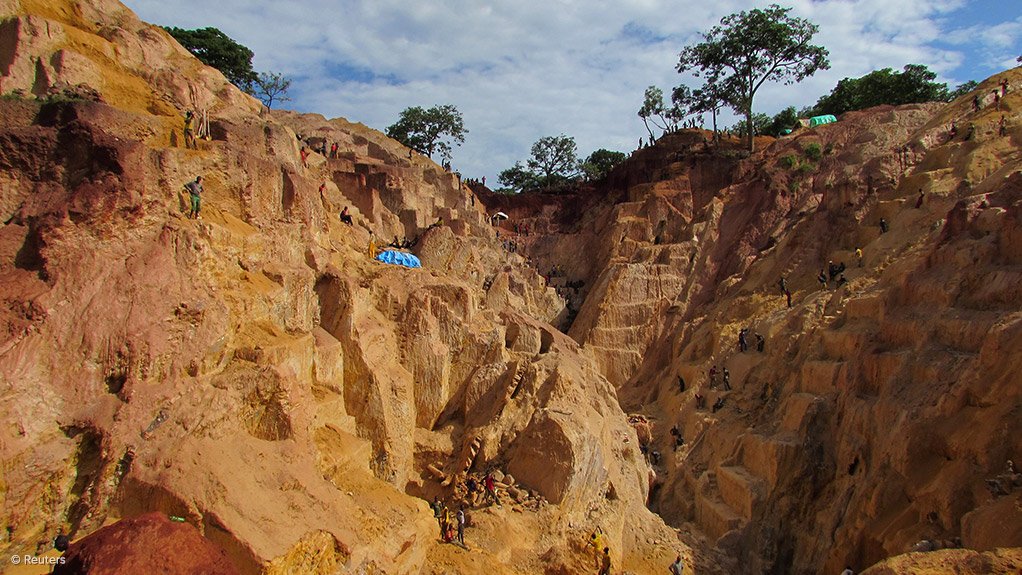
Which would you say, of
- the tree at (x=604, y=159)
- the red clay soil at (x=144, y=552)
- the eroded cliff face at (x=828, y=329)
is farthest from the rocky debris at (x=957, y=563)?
the tree at (x=604, y=159)

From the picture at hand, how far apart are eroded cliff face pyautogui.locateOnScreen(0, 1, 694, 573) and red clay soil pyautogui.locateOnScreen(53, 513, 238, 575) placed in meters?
2.87

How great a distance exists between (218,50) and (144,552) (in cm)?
4430

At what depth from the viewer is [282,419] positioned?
1375 centimetres

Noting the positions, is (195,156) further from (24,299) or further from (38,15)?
(38,15)

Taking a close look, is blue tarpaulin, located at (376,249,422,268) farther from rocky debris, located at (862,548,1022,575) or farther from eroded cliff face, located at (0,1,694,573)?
rocky debris, located at (862,548,1022,575)

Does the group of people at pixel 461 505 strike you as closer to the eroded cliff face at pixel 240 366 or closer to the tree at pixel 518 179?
the eroded cliff face at pixel 240 366

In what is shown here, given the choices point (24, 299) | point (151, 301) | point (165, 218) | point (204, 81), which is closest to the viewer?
point (24, 299)

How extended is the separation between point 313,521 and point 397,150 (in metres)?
37.5

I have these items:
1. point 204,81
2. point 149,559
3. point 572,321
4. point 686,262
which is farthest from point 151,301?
point 686,262

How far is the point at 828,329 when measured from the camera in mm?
23938

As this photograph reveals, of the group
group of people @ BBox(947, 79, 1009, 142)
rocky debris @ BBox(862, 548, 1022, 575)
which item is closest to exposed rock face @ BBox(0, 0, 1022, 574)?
group of people @ BBox(947, 79, 1009, 142)

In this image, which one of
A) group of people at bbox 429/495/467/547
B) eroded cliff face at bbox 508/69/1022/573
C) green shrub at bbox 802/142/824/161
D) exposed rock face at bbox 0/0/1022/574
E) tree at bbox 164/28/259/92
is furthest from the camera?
tree at bbox 164/28/259/92

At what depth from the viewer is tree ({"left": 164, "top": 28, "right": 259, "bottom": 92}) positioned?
43875mm

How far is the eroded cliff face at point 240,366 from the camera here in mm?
11461
